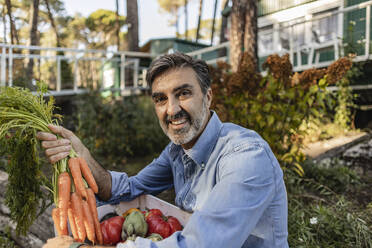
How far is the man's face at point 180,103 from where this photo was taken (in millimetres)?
1560

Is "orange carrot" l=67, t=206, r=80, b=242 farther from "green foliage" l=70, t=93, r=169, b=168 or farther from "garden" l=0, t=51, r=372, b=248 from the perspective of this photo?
"green foliage" l=70, t=93, r=169, b=168

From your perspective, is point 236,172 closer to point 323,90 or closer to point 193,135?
point 193,135

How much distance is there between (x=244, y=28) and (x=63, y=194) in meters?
3.63

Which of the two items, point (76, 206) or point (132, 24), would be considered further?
point (132, 24)

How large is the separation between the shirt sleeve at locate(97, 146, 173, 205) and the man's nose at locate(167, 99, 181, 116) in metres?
0.52

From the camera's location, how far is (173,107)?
1555 mm

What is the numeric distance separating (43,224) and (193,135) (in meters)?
2.15

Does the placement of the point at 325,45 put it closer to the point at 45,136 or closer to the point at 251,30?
the point at 251,30

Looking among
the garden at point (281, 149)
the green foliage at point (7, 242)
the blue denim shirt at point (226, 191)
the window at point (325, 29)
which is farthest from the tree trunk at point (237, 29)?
the window at point (325, 29)

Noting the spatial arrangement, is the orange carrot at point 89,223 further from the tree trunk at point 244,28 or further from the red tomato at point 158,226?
the tree trunk at point 244,28

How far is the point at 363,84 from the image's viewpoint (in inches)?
246

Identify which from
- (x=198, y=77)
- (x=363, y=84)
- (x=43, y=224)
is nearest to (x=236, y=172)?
(x=198, y=77)

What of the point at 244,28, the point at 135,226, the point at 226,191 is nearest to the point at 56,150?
the point at 135,226

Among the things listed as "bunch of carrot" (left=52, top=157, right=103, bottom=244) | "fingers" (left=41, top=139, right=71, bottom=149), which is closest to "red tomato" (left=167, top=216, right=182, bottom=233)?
"bunch of carrot" (left=52, top=157, right=103, bottom=244)
